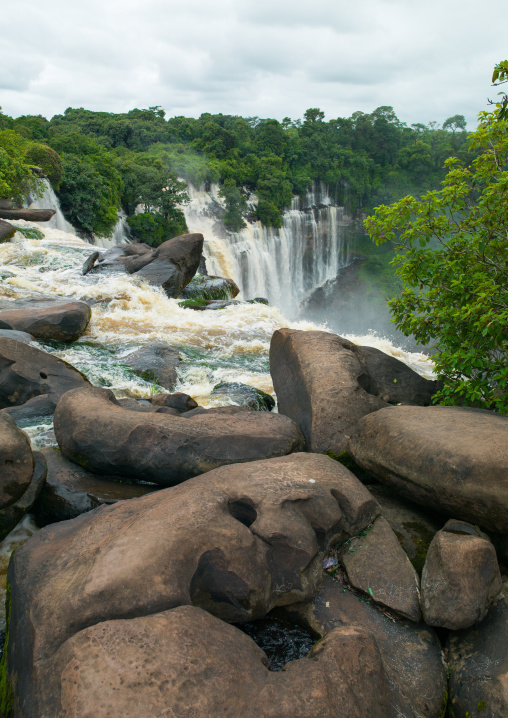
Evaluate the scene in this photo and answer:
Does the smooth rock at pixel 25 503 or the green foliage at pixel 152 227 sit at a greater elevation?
the green foliage at pixel 152 227

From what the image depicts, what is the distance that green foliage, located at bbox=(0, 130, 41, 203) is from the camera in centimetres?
2094

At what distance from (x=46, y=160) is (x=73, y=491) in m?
25.9

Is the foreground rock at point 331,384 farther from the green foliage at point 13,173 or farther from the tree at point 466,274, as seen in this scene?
the green foliage at point 13,173

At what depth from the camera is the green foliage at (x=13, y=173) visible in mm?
20938

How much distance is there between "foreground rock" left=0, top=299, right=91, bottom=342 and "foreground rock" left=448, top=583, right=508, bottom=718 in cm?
959

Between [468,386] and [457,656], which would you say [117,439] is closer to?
[457,656]

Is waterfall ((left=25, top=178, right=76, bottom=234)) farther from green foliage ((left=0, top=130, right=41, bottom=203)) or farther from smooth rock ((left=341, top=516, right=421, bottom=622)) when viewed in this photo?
smooth rock ((left=341, top=516, right=421, bottom=622))

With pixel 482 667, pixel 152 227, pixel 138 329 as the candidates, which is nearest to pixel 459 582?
pixel 482 667

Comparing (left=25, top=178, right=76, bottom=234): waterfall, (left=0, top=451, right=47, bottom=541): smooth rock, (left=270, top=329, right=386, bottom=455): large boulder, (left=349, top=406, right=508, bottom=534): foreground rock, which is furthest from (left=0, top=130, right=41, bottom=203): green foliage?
(left=349, top=406, right=508, bottom=534): foreground rock

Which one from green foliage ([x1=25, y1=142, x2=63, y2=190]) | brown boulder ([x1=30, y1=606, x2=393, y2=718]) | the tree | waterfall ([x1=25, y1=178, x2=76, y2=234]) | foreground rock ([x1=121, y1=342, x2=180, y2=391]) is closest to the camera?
brown boulder ([x1=30, y1=606, x2=393, y2=718])

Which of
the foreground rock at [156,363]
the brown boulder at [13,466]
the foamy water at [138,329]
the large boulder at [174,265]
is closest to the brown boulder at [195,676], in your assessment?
the brown boulder at [13,466]

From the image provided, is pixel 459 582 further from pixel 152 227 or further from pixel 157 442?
pixel 152 227

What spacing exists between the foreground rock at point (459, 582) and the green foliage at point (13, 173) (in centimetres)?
2221

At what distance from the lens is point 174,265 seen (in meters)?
16.9
